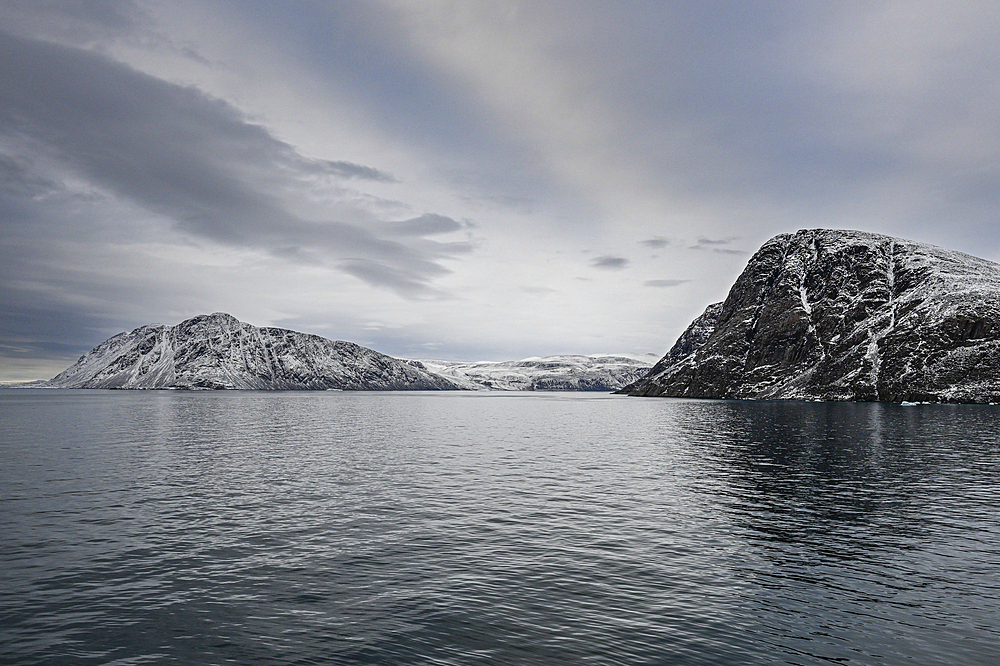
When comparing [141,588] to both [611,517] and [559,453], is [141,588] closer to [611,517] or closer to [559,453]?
[611,517]

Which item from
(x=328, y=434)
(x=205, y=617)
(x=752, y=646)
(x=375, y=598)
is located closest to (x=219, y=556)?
(x=205, y=617)

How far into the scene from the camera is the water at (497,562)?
21656 millimetres

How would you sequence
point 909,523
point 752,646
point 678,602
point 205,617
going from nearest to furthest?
1. point 752,646
2. point 205,617
3. point 678,602
4. point 909,523

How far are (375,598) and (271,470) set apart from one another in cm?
4215

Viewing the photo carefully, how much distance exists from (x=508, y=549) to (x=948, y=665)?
20.8 m

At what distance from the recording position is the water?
21656 mm

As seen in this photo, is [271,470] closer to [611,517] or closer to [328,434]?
[611,517]

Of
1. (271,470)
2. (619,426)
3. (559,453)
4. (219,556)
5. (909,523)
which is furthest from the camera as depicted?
(619,426)

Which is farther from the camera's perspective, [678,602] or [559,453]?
[559,453]

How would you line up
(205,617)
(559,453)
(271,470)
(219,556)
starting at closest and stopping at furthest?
1. (205,617)
2. (219,556)
3. (271,470)
4. (559,453)

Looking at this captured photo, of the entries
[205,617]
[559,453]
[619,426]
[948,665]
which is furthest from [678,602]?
[619,426]

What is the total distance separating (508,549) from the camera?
111ft

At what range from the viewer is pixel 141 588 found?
2734 cm

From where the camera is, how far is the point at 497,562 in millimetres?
31281
